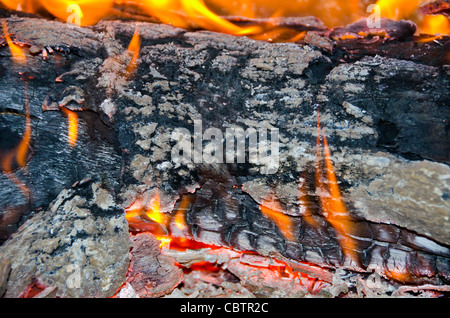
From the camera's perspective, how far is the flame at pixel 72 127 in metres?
1.56

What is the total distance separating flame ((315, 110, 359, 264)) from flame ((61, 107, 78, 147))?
4.56 feet

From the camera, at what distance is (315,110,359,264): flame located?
1371 millimetres

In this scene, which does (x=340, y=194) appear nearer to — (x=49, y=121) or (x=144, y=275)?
(x=144, y=275)

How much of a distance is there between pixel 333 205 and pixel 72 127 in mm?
1547

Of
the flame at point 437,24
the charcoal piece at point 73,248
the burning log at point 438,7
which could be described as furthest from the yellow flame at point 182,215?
the flame at point 437,24

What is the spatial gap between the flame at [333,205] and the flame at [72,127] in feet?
4.56

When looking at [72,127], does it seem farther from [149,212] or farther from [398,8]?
[398,8]

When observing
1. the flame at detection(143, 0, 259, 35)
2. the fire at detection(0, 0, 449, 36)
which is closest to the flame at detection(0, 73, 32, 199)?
the fire at detection(0, 0, 449, 36)

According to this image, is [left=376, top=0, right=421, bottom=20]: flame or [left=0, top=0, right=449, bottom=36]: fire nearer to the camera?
[left=0, top=0, right=449, bottom=36]: fire

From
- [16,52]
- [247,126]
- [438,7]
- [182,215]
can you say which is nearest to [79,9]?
[16,52]

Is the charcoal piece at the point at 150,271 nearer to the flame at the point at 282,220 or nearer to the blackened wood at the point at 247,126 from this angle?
the blackened wood at the point at 247,126

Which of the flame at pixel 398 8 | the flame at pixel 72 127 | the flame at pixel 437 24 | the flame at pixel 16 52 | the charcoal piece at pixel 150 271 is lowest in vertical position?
the charcoal piece at pixel 150 271

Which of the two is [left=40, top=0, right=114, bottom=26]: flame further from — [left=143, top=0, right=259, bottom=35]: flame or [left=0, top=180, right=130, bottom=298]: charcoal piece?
[left=0, top=180, right=130, bottom=298]: charcoal piece
